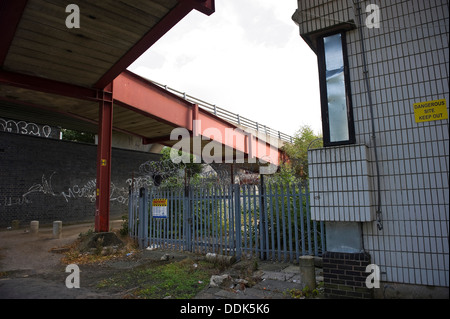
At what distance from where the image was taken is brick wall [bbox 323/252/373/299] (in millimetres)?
3689

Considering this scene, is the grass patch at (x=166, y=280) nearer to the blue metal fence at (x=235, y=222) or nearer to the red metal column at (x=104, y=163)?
the blue metal fence at (x=235, y=222)

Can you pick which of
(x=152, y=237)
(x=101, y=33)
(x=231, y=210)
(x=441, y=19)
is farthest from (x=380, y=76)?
(x=152, y=237)

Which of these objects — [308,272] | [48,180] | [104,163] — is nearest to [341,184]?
[308,272]

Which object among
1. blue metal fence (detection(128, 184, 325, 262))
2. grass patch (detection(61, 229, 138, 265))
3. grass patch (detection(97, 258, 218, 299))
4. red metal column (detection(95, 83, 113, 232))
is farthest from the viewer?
red metal column (detection(95, 83, 113, 232))

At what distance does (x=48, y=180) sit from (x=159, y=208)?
9.57 meters

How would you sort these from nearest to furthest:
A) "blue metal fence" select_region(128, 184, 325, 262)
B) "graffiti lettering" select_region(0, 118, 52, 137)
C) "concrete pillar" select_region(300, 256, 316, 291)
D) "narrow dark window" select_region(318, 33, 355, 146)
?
"narrow dark window" select_region(318, 33, 355, 146)
"concrete pillar" select_region(300, 256, 316, 291)
"blue metal fence" select_region(128, 184, 325, 262)
"graffiti lettering" select_region(0, 118, 52, 137)

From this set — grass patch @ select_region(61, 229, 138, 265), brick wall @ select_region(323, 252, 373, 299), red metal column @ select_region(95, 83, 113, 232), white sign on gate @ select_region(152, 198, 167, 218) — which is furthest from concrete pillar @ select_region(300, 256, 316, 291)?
red metal column @ select_region(95, 83, 113, 232)

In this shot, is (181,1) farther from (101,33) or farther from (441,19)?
(441,19)

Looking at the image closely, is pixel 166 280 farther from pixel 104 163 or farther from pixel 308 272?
pixel 104 163

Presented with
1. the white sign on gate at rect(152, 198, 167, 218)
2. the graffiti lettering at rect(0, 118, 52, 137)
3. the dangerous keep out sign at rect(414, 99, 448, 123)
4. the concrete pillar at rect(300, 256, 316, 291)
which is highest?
the graffiti lettering at rect(0, 118, 52, 137)

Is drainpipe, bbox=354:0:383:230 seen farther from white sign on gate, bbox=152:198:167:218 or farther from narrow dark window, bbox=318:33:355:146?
white sign on gate, bbox=152:198:167:218

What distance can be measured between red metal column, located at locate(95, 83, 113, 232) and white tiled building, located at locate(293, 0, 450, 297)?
293 inches

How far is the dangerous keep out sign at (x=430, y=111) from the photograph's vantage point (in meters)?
3.49

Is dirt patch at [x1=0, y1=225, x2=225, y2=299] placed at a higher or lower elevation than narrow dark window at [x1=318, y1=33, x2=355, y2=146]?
lower
